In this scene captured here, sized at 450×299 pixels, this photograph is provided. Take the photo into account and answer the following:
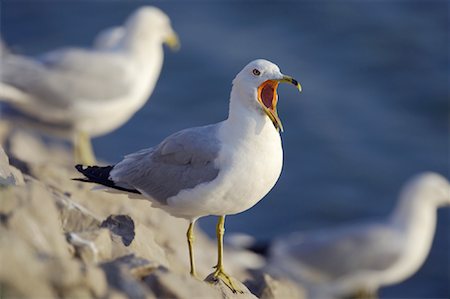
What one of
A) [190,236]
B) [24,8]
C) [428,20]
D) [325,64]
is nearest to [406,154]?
[325,64]

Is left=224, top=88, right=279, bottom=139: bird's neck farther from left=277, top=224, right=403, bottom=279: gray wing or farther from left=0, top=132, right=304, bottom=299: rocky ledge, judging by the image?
left=277, top=224, right=403, bottom=279: gray wing

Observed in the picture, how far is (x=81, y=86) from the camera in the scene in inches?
468

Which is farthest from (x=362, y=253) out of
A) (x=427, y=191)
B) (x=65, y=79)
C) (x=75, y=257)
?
(x=75, y=257)

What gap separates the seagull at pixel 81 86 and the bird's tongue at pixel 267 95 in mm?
5783

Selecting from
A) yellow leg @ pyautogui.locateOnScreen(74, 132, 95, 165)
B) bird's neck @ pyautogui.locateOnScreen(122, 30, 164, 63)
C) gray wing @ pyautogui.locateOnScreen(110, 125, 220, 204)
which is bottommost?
gray wing @ pyautogui.locateOnScreen(110, 125, 220, 204)

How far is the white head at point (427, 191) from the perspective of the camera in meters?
13.0

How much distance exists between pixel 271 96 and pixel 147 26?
649cm

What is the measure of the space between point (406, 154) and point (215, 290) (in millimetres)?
13563

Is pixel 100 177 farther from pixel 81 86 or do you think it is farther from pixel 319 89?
pixel 319 89

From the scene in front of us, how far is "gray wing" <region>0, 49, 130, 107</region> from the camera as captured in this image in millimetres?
11875

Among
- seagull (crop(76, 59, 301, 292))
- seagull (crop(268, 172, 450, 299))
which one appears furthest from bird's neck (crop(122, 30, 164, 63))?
seagull (crop(76, 59, 301, 292))

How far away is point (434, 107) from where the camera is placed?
2058cm

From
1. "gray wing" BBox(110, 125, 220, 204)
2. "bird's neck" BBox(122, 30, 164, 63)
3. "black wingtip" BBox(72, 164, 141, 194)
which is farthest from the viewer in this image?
"bird's neck" BBox(122, 30, 164, 63)

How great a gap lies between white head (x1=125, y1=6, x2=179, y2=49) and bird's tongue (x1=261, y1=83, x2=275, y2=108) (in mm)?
6309
